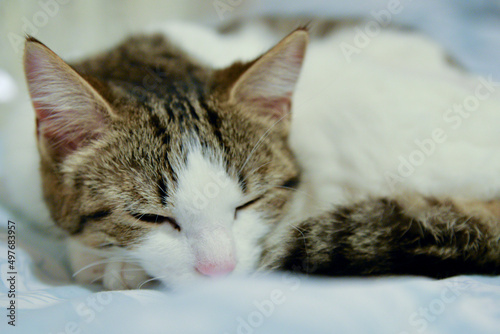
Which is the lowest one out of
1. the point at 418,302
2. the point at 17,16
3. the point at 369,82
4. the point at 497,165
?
the point at 418,302

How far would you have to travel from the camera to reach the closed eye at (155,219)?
0.84 m

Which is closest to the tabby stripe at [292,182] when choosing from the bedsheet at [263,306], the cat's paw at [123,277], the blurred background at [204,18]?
the bedsheet at [263,306]

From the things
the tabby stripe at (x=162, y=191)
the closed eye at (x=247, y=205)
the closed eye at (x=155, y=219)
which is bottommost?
the closed eye at (x=247, y=205)

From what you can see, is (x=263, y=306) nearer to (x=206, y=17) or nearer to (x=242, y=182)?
(x=242, y=182)

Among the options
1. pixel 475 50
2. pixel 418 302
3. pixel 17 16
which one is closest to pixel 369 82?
pixel 418 302

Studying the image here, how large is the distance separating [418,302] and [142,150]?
594 millimetres

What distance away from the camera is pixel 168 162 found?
83 centimetres

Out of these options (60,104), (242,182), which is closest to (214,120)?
(242,182)

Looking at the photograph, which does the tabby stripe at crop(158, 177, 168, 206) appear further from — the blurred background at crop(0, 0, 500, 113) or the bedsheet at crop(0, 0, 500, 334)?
the blurred background at crop(0, 0, 500, 113)

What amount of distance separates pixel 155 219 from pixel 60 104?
30cm

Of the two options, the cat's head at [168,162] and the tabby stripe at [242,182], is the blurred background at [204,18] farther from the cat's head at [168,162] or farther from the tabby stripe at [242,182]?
the tabby stripe at [242,182]

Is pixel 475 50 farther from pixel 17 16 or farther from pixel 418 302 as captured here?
pixel 17 16

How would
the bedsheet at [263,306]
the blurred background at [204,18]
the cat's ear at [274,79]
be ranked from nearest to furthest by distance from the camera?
the bedsheet at [263,306] → the cat's ear at [274,79] → the blurred background at [204,18]

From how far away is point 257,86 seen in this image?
996mm
